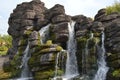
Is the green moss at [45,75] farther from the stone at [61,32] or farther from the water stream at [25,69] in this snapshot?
the stone at [61,32]

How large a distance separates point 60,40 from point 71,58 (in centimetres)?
450

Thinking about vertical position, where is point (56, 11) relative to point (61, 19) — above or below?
above

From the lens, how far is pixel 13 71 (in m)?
49.4

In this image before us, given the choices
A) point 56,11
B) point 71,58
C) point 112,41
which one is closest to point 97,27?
point 112,41

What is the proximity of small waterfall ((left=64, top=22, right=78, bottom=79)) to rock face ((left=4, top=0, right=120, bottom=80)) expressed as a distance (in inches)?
26.5

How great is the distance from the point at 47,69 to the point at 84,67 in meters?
5.16

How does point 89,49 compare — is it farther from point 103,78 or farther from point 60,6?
point 60,6

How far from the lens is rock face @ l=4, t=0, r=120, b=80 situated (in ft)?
134

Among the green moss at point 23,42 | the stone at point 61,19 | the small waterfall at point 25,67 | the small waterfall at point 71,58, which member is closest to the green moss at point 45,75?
the small waterfall at point 71,58

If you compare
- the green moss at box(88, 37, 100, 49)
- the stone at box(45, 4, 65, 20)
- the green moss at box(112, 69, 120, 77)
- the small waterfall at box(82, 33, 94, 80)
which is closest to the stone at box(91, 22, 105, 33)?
the small waterfall at box(82, 33, 94, 80)

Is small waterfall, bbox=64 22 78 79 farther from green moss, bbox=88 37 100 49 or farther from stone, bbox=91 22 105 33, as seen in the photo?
stone, bbox=91 22 105 33

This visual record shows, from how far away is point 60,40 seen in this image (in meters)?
48.1

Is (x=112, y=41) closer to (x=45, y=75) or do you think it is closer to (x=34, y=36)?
(x=45, y=75)

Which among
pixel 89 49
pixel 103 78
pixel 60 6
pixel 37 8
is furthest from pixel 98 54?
pixel 37 8
